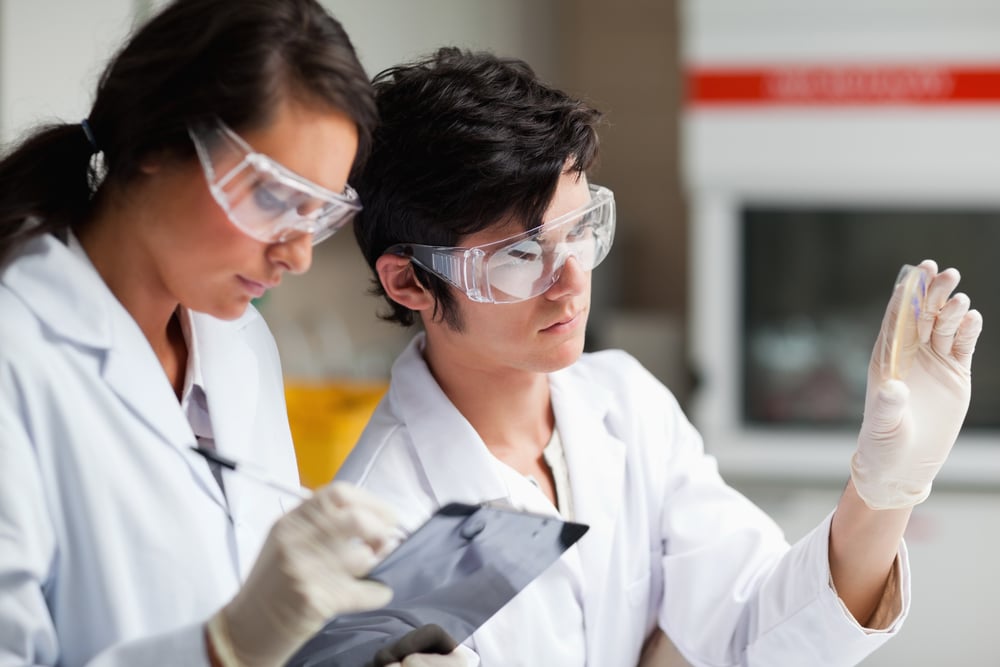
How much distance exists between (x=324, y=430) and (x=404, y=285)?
1501 mm

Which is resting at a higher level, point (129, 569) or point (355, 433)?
point (129, 569)

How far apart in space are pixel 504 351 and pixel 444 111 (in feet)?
0.99

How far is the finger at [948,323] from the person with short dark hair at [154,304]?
67 cm

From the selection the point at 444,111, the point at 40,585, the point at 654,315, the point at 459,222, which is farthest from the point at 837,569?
the point at 654,315

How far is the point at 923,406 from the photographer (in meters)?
1.21

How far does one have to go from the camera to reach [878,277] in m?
2.98

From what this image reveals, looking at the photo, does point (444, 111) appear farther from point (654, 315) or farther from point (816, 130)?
point (654, 315)

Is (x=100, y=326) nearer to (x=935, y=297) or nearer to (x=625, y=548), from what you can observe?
(x=625, y=548)

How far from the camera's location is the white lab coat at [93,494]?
36.3 inches

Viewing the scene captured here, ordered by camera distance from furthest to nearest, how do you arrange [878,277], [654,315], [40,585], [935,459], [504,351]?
1. [654,315]
2. [878,277]
3. [504,351]
4. [935,459]
5. [40,585]

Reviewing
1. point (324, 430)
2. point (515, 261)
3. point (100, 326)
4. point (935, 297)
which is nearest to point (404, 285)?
point (515, 261)

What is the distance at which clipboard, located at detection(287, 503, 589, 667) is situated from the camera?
3.41 ft

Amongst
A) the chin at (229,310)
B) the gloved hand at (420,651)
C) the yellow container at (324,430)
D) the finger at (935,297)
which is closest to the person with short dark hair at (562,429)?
the finger at (935,297)

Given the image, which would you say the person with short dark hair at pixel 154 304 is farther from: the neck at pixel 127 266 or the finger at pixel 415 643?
the finger at pixel 415 643
